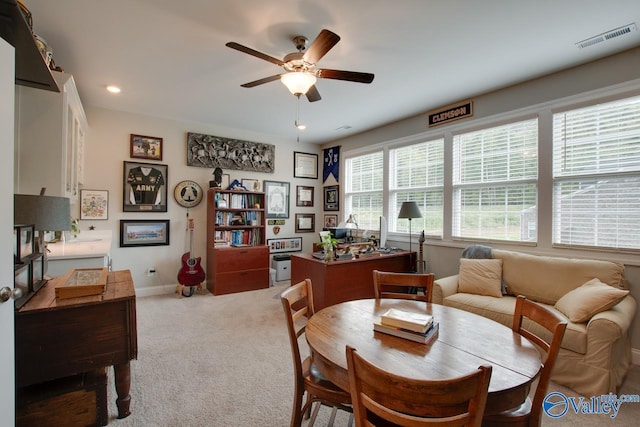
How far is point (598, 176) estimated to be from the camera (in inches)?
109

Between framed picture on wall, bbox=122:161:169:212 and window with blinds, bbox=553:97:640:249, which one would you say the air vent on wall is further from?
framed picture on wall, bbox=122:161:169:212

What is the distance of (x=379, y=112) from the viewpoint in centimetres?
A: 423

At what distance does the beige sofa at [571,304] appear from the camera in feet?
6.71

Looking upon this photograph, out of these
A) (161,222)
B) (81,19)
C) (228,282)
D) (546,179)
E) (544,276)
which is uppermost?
(81,19)

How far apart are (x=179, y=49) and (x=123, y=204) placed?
8.56 ft

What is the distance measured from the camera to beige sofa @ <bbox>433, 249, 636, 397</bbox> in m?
2.04

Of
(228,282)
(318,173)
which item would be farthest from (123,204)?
(318,173)

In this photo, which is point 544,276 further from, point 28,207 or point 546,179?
point 28,207

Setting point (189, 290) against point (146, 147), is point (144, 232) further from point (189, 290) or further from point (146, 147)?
point (146, 147)

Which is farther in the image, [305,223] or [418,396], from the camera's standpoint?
[305,223]

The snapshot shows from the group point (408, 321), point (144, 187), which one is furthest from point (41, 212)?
point (144, 187)

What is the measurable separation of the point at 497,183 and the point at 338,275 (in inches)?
85.3

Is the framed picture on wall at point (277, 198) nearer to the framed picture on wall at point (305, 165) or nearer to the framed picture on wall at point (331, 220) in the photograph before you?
the framed picture on wall at point (305, 165)

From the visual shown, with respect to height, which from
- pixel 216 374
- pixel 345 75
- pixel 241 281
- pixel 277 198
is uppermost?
pixel 345 75
